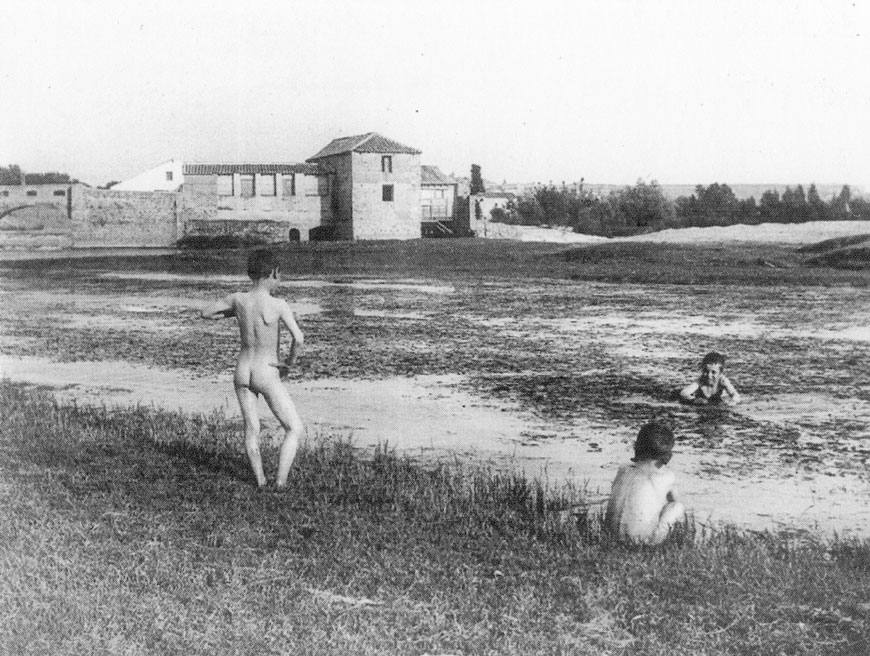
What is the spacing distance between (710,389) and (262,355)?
18.3ft

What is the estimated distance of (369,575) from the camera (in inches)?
188

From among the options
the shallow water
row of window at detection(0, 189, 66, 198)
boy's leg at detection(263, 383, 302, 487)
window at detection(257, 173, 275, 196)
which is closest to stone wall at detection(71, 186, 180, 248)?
row of window at detection(0, 189, 66, 198)

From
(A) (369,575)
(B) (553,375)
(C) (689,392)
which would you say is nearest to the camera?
(A) (369,575)

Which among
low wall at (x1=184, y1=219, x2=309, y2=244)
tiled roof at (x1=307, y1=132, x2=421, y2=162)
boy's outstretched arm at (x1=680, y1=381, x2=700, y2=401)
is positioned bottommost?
boy's outstretched arm at (x1=680, y1=381, x2=700, y2=401)

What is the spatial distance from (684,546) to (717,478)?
2316mm

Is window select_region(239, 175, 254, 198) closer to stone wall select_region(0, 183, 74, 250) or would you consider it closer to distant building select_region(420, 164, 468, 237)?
stone wall select_region(0, 183, 74, 250)

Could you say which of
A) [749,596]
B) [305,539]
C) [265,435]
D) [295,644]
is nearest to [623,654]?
[749,596]

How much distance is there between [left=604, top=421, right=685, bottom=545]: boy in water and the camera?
5.33 meters

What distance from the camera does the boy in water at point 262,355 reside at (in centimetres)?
631

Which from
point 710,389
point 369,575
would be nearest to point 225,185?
point 710,389

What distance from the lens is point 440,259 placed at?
4038 centimetres

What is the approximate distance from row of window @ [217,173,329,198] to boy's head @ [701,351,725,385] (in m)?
52.4

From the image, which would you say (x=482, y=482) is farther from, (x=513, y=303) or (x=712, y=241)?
(x=712, y=241)

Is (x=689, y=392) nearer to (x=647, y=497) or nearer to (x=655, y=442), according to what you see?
(x=655, y=442)
